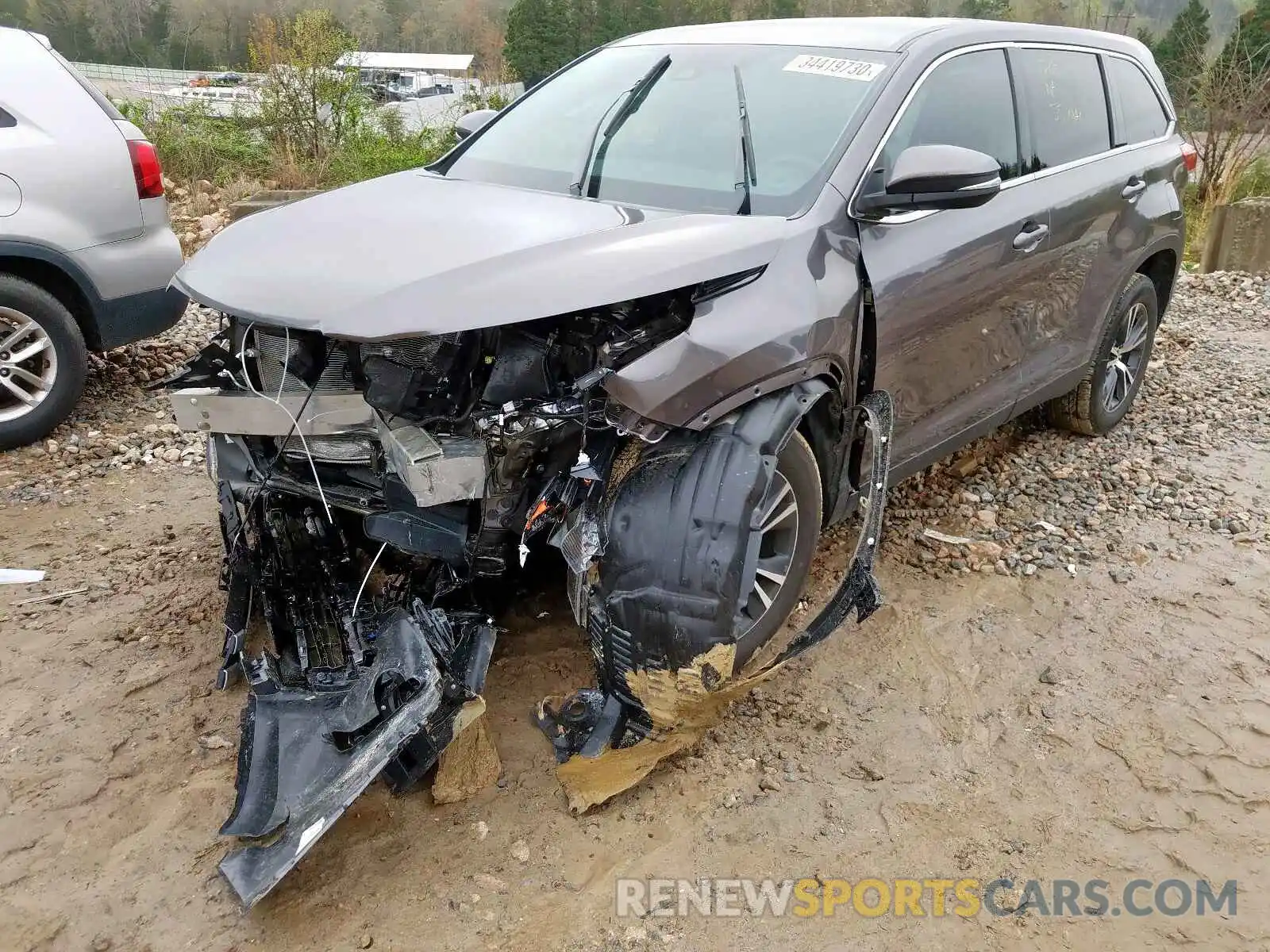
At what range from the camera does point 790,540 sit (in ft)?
8.82

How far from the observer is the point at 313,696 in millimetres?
2363

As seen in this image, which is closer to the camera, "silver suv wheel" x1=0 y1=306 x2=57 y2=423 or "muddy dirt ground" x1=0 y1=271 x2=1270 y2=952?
"muddy dirt ground" x1=0 y1=271 x2=1270 y2=952

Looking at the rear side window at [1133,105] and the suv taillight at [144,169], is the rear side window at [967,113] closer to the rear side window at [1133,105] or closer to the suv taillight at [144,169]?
the rear side window at [1133,105]

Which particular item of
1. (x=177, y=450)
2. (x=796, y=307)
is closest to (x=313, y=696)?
(x=796, y=307)

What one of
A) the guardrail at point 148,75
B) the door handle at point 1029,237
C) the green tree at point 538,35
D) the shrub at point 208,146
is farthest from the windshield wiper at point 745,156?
the green tree at point 538,35

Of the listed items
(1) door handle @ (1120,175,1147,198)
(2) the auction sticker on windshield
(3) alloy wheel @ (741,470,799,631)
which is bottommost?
(3) alloy wheel @ (741,470,799,631)

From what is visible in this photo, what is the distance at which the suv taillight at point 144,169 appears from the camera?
14.5 ft

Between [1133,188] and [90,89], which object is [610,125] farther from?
[90,89]

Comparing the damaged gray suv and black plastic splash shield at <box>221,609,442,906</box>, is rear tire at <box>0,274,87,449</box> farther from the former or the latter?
black plastic splash shield at <box>221,609,442,906</box>

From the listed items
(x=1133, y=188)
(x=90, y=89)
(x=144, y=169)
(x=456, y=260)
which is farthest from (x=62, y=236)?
(x=1133, y=188)

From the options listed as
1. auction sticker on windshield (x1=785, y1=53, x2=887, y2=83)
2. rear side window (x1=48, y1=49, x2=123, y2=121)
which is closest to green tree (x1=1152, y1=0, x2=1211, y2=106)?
auction sticker on windshield (x1=785, y1=53, x2=887, y2=83)

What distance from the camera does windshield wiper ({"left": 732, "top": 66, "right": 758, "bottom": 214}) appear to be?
2.74m

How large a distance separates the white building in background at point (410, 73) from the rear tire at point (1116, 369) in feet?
29.4

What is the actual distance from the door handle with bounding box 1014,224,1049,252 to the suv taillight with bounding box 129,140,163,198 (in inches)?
154
